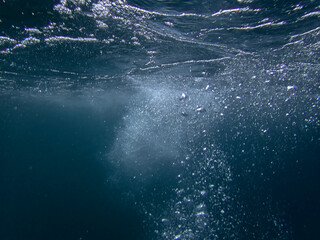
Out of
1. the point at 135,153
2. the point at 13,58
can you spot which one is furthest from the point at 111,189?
the point at 13,58

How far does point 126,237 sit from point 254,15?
18.4 m

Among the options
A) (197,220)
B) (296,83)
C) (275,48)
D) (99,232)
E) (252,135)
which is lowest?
(252,135)

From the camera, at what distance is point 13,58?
38.4 feet

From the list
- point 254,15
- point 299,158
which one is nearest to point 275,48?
point 254,15

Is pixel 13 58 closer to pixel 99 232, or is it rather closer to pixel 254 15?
pixel 254 15

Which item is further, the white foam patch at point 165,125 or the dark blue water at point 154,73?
the white foam patch at point 165,125

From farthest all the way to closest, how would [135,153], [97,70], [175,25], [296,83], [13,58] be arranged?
[135,153] < [296,83] < [97,70] < [13,58] < [175,25]

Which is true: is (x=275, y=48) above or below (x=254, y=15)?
below

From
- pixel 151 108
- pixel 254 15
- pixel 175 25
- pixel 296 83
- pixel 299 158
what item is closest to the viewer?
pixel 254 15

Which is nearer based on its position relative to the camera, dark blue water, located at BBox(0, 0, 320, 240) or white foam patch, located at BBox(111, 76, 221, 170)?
dark blue water, located at BBox(0, 0, 320, 240)

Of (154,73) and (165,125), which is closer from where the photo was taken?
(154,73)

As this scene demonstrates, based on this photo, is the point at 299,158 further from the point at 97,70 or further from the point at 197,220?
the point at 97,70

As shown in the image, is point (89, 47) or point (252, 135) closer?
point (89, 47)

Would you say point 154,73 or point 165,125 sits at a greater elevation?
point 154,73
